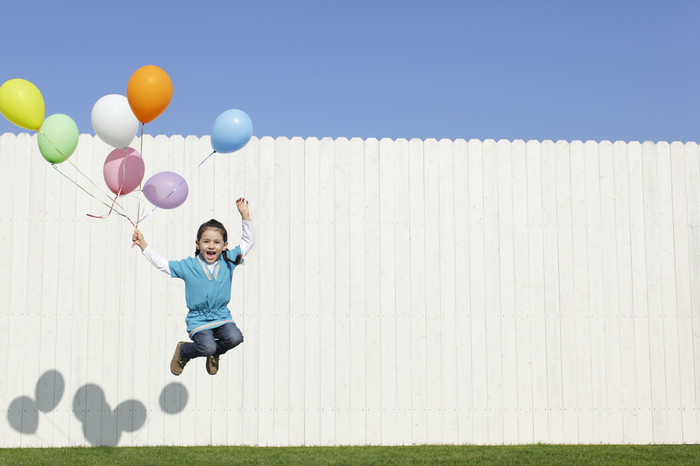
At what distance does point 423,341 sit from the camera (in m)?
5.60

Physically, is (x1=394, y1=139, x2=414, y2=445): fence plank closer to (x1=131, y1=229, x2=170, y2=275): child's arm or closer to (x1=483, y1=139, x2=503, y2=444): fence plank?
(x1=483, y1=139, x2=503, y2=444): fence plank

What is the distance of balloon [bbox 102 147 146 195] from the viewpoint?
452 cm

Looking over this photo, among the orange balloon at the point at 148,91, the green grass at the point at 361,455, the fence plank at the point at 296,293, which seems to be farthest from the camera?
the fence plank at the point at 296,293

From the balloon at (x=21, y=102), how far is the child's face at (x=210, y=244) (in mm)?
1296

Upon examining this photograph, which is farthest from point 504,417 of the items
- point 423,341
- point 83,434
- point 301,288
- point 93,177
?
point 93,177

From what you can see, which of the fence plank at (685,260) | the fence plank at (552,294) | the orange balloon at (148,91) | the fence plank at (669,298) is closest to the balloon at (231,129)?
the orange balloon at (148,91)

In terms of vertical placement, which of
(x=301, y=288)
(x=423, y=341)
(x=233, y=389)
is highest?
(x=301, y=288)

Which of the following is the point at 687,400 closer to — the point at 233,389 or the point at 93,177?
the point at 233,389

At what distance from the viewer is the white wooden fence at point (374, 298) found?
17.7 feet

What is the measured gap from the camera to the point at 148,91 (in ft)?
13.5

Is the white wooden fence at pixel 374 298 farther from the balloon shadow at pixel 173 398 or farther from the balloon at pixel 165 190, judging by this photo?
the balloon at pixel 165 190

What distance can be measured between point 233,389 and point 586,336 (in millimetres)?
2967

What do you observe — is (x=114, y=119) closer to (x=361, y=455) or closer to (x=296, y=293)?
(x=296, y=293)

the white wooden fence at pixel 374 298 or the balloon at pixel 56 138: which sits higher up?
the balloon at pixel 56 138
